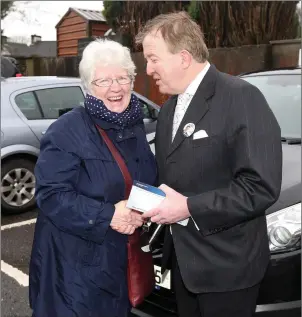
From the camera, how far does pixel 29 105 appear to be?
5.31 metres

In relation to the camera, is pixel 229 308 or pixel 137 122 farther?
pixel 137 122

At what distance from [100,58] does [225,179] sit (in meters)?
0.72

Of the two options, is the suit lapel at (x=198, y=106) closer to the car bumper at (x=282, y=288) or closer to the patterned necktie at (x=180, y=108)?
the patterned necktie at (x=180, y=108)

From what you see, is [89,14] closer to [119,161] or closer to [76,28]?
[76,28]

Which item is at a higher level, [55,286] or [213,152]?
[213,152]

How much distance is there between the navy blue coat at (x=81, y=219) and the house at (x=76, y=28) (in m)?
15.0

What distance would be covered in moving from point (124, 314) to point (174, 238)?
461 millimetres

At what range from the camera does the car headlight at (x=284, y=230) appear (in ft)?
7.41

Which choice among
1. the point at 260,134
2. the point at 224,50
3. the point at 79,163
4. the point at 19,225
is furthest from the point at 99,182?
the point at 224,50

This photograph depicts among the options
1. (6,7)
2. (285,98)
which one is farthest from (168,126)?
(6,7)

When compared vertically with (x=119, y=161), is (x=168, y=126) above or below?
above

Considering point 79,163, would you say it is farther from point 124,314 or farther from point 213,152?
point 124,314

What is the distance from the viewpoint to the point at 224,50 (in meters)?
8.93

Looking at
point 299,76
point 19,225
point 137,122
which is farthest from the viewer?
point 19,225
